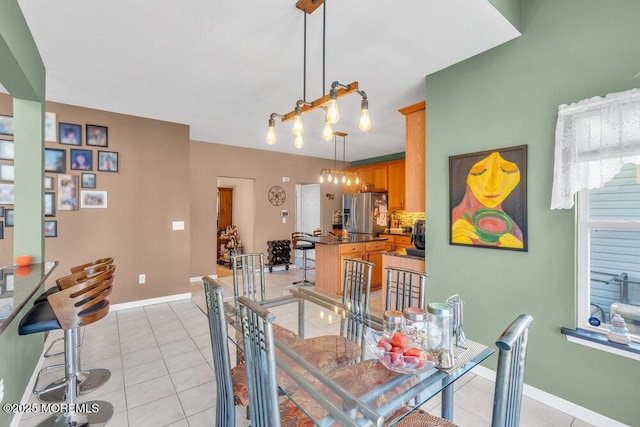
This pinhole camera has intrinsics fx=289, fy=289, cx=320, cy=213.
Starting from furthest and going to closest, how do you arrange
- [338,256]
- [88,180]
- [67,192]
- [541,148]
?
[338,256] → [88,180] → [67,192] → [541,148]

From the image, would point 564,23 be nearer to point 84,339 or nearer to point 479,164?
point 479,164

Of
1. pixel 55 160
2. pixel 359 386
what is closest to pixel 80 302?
pixel 359 386

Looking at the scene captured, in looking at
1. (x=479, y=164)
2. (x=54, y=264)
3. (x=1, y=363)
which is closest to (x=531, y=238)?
(x=479, y=164)

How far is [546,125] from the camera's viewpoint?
207cm

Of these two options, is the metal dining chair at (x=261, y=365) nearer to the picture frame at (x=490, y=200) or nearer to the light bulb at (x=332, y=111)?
the light bulb at (x=332, y=111)

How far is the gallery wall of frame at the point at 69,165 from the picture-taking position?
133 inches

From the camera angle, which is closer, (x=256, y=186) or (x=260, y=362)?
(x=260, y=362)

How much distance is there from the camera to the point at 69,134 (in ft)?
12.0

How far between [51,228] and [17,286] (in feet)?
7.49

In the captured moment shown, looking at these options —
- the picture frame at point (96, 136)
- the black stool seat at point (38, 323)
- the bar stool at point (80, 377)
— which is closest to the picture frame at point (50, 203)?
the picture frame at point (96, 136)

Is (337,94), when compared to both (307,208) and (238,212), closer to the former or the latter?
(307,208)

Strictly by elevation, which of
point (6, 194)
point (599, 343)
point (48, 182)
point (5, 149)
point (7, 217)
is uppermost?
point (5, 149)

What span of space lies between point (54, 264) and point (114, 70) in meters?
1.84

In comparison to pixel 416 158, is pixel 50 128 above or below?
above
